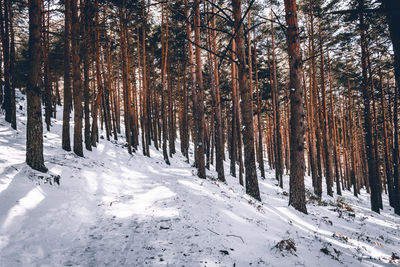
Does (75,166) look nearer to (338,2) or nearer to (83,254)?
(83,254)

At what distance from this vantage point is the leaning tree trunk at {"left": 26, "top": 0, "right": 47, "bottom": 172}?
18.8ft

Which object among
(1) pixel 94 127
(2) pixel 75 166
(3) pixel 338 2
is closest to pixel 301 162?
(2) pixel 75 166

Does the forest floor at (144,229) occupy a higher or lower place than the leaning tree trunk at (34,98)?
lower

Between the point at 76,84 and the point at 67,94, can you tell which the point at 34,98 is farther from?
the point at 67,94

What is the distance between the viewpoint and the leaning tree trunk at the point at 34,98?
18.8 feet

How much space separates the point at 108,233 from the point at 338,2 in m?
Result: 15.9

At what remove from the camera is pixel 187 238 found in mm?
3922

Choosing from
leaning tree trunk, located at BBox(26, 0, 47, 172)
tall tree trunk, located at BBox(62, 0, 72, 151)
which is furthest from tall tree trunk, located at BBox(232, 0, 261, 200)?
tall tree trunk, located at BBox(62, 0, 72, 151)

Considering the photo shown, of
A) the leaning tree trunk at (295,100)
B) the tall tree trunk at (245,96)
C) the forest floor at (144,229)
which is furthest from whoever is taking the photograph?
the tall tree trunk at (245,96)

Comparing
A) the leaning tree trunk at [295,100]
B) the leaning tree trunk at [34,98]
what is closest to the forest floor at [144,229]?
the leaning tree trunk at [34,98]

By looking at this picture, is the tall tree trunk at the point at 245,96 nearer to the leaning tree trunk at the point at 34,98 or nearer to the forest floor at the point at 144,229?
the forest floor at the point at 144,229

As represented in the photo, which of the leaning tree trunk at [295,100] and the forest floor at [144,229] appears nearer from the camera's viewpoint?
the forest floor at [144,229]

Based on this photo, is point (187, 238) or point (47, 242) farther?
point (187, 238)

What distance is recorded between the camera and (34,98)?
19.1 ft
